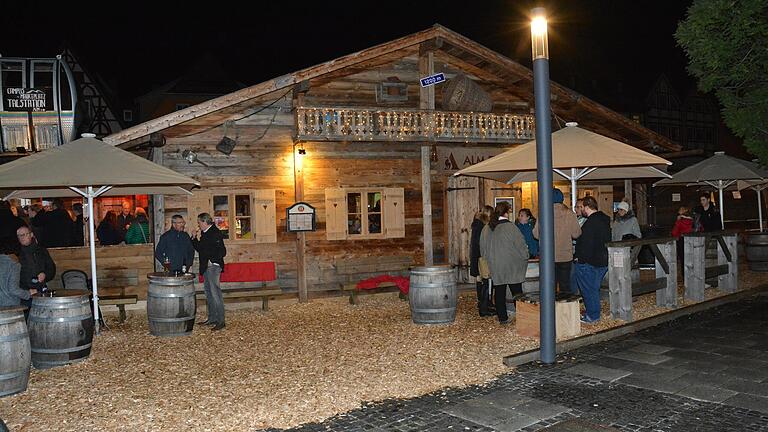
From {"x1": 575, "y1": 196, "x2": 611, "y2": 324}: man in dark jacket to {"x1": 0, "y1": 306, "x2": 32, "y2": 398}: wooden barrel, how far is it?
6.89m

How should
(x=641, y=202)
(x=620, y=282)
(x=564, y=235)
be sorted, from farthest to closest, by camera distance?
(x=641, y=202), (x=564, y=235), (x=620, y=282)

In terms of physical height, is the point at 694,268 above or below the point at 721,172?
below

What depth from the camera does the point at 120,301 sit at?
10000 millimetres

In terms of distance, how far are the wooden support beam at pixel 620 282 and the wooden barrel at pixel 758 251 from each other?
6800 mm

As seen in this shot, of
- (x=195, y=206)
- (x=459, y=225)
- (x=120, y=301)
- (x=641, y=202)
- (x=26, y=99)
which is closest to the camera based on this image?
(x=120, y=301)

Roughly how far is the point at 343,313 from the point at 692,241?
19.9ft

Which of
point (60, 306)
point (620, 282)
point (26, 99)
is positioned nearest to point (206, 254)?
point (60, 306)

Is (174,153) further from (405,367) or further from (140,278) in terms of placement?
(405,367)

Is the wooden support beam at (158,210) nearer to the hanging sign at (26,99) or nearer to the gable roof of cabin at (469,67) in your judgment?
the gable roof of cabin at (469,67)

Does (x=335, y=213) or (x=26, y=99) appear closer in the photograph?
(x=335, y=213)

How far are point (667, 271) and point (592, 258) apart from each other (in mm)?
1749

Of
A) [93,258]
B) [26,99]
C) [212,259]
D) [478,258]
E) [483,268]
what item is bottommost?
[483,268]

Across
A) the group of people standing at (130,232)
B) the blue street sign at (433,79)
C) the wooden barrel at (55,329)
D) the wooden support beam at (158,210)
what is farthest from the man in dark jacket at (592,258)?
the group of people standing at (130,232)

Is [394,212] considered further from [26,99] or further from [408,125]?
[26,99]
